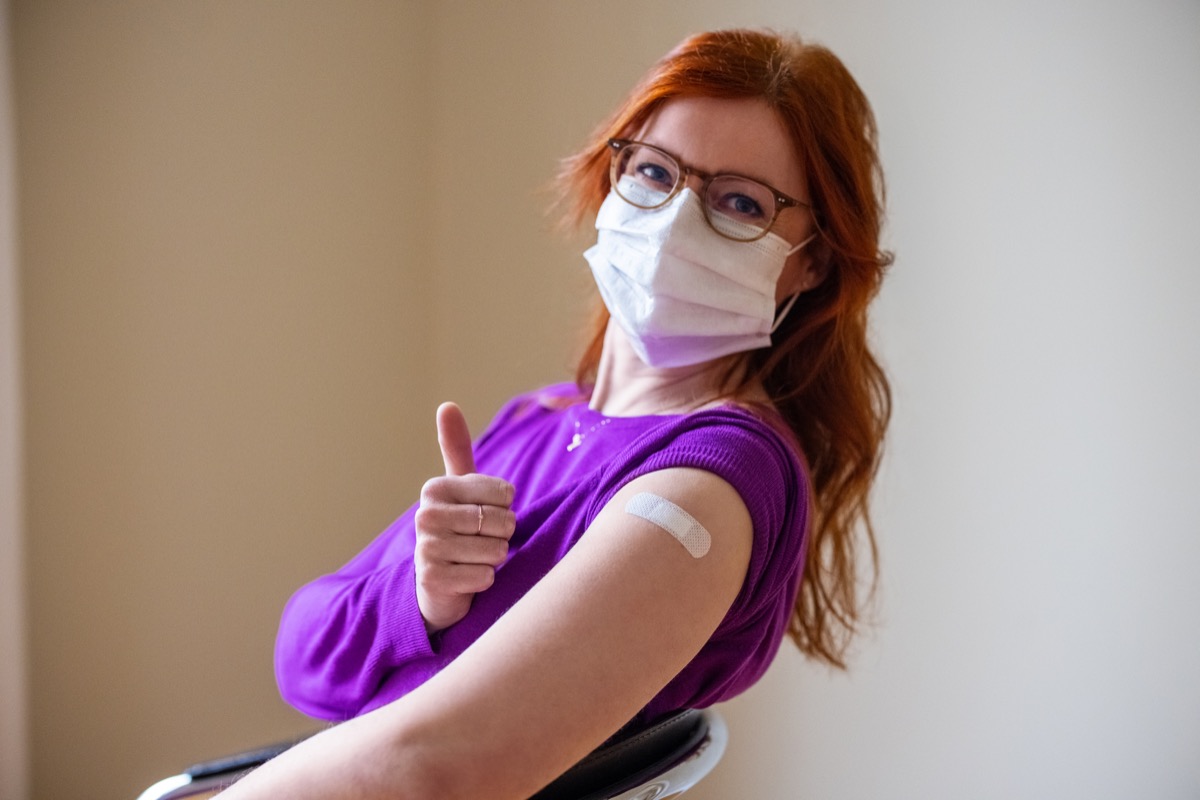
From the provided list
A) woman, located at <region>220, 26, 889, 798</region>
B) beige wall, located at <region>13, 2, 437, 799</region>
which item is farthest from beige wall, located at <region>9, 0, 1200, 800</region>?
woman, located at <region>220, 26, 889, 798</region>

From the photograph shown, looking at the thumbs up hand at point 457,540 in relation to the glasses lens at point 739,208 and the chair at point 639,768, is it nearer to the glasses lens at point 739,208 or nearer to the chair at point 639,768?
the chair at point 639,768

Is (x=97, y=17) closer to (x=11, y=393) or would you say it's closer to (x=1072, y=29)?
(x=11, y=393)

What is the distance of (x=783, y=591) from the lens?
105 centimetres

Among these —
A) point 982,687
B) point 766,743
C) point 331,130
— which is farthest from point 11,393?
point 982,687

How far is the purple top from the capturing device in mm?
941

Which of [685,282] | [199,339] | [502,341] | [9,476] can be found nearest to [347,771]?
[685,282]

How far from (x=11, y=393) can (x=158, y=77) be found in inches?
26.0

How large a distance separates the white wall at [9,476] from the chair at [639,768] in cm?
72

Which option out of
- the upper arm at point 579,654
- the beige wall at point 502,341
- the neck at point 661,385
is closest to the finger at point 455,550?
the upper arm at point 579,654

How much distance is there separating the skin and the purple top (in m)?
0.03

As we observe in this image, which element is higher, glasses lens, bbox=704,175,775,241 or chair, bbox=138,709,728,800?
glasses lens, bbox=704,175,775,241

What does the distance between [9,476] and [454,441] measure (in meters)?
0.98

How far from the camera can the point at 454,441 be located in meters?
1.04

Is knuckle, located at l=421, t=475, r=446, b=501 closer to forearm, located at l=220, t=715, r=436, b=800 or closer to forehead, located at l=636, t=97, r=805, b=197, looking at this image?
forearm, located at l=220, t=715, r=436, b=800
